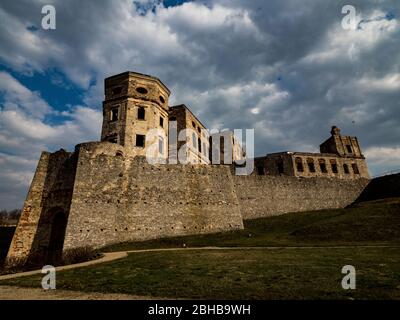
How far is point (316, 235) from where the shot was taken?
18250mm

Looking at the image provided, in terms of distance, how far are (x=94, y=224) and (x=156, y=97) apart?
657 inches

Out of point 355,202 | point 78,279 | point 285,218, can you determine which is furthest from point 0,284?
point 355,202

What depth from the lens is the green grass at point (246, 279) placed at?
602 cm

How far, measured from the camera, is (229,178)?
83.7 ft

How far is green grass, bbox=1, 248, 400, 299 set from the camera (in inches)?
237

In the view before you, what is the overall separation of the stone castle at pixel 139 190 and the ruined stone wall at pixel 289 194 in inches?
4.5

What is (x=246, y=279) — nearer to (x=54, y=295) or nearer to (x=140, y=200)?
(x=54, y=295)

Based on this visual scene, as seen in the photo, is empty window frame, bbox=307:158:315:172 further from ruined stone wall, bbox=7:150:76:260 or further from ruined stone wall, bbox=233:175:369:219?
ruined stone wall, bbox=7:150:76:260

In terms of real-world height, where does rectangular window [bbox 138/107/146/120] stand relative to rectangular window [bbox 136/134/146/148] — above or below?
above

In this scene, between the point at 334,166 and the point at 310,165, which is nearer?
the point at 310,165

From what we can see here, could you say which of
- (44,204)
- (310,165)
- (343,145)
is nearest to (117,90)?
(44,204)

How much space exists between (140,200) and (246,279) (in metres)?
15.6

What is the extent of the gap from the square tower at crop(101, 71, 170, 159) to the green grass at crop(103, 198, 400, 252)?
11745 millimetres

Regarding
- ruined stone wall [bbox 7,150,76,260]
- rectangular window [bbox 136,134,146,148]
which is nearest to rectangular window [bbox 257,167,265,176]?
rectangular window [bbox 136,134,146,148]
